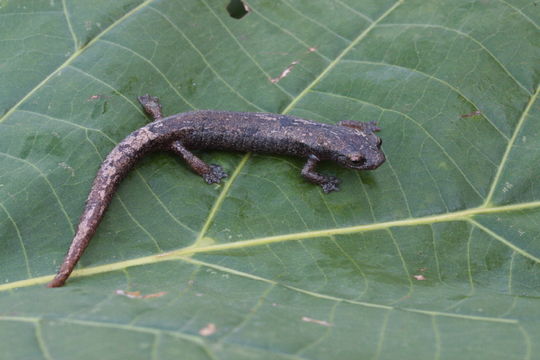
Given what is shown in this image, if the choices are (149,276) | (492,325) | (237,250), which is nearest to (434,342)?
(492,325)

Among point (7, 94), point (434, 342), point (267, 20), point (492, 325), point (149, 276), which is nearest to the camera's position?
point (434, 342)

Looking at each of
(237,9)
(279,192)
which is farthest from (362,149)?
(237,9)

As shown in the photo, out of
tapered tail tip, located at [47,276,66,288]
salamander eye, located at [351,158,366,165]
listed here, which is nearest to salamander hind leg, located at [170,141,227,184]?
salamander eye, located at [351,158,366,165]

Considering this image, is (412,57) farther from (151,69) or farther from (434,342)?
(434,342)

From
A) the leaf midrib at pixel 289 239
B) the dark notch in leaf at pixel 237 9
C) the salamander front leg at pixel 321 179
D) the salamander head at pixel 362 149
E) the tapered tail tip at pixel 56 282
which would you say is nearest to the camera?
the tapered tail tip at pixel 56 282

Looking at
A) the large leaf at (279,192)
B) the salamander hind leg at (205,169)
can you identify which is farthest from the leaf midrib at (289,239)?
the salamander hind leg at (205,169)

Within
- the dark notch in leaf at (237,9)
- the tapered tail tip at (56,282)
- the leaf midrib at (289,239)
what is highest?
the dark notch in leaf at (237,9)

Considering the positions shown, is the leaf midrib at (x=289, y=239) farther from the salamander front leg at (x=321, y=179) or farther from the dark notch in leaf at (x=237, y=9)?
the dark notch in leaf at (x=237, y=9)

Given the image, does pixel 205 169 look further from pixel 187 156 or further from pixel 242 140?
pixel 242 140
